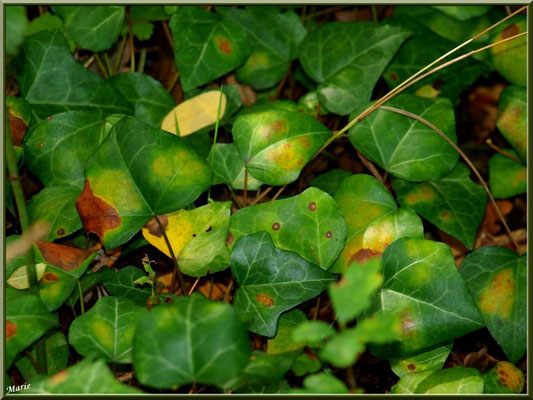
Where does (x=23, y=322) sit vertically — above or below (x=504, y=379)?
above

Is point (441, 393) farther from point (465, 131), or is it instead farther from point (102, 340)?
point (465, 131)

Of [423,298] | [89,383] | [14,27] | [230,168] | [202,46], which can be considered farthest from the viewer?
[202,46]

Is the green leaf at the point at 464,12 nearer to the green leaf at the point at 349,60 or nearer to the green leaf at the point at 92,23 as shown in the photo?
the green leaf at the point at 349,60

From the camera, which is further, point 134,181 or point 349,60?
point 349,60

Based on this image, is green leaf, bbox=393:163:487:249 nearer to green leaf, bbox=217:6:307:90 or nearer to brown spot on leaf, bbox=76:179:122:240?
green leaf, bbox=217:6:307:90

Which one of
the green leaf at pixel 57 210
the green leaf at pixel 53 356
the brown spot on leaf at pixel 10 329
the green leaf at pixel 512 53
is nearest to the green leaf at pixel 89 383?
the brown spot on leaf at pixel 10 329

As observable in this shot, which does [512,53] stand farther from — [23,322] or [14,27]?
[23,322]

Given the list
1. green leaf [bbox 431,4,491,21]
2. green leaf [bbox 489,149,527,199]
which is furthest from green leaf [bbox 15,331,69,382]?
green leaf [bbox 431,4,491,21]

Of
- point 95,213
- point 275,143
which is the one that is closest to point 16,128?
point 95,213
